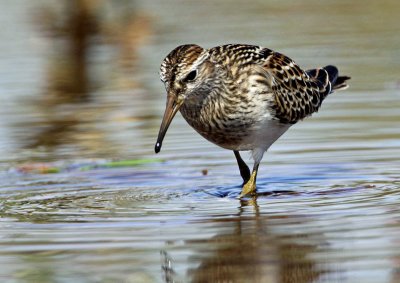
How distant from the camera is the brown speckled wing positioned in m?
10.1

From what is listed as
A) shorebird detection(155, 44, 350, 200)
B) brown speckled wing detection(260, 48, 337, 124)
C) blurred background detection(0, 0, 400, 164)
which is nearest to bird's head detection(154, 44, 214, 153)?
shorebird detection(155, 44, 350, 200)

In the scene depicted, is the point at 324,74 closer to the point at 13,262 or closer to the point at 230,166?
the point at 230,166

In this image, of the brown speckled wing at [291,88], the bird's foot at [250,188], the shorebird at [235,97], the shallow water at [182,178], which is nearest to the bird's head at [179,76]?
the shorebird at [235,97]

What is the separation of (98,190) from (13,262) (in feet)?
9.76

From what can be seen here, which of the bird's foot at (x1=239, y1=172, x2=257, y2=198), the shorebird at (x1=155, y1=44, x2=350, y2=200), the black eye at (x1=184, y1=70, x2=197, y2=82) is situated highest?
the black eye at (x1=184, y1=70, x2=197, y2=82)

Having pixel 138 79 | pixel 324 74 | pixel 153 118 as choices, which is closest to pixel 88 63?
pixel 138 79

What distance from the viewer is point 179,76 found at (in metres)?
8.93

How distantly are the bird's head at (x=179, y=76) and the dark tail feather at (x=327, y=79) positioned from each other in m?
2.40

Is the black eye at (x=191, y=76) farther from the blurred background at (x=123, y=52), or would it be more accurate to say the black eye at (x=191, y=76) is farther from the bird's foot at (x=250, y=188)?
the blurred background at (x=123, y=52)

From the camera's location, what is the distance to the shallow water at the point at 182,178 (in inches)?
266

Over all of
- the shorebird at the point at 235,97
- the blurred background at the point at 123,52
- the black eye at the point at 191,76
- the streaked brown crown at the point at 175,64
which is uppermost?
the streaked brown crown at the point at 175,64

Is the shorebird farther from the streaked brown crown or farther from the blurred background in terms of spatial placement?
the blurred background

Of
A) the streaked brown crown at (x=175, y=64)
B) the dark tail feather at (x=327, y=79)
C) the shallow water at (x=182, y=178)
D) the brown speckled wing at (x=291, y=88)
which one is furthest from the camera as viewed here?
the dark tail feather at (x=327, y=79)

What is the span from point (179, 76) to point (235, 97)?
890 millimetres
